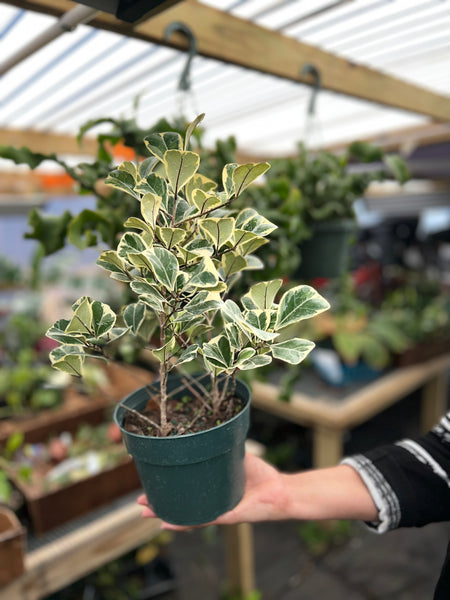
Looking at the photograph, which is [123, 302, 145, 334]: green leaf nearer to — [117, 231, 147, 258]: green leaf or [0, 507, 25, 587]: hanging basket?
[117, 231, 147, 258]: green leaf

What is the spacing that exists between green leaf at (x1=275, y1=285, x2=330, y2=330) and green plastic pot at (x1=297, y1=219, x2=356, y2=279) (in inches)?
27.9

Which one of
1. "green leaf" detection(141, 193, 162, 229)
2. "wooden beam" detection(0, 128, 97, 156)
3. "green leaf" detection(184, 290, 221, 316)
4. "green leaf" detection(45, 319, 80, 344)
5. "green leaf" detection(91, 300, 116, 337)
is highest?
"wooden beam" detection(0, 128, 97, 156)

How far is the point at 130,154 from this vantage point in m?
2.59

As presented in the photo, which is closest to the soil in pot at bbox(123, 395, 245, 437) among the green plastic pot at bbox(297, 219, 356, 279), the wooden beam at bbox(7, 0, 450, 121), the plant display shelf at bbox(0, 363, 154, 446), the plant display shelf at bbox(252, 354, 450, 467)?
the green plastic pot at bbox(297, 219, 356, 279)

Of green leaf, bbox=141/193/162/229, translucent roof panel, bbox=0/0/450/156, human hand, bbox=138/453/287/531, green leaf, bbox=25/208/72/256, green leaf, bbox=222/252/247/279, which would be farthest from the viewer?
translucent roof panel, bbox=0/0/450/156

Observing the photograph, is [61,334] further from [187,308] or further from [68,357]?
[187,308]

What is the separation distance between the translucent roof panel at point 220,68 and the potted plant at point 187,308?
1.41 ft

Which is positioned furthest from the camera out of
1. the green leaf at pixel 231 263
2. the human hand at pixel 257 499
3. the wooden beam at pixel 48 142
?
the wooden beam at pixel 48 142

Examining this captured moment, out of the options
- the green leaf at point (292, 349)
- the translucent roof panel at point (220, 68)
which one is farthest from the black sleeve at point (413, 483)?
the translucent roof panel at point (220, 68)

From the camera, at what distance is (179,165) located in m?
0.52

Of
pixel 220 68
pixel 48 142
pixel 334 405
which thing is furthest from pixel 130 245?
pixel 48 142

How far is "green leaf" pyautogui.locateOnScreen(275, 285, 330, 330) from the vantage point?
1.77 ft

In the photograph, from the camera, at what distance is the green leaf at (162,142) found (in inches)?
21.2

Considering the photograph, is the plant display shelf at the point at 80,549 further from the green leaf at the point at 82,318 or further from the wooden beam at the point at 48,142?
the wooden beam at the point at 48,142
